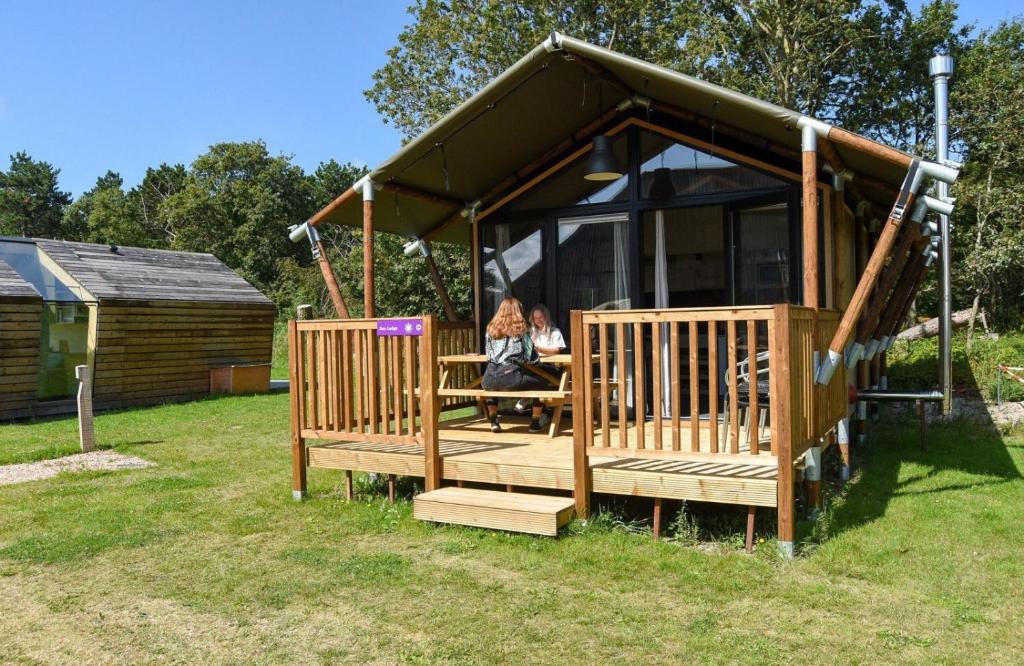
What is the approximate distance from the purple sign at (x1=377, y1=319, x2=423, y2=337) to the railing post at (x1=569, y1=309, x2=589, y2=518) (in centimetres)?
121

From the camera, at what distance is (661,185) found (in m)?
6.91

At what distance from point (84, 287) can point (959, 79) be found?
19.6m

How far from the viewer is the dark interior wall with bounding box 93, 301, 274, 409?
13391mm

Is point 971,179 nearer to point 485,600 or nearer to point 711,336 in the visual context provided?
point 711,336

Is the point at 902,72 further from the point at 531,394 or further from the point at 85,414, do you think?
the point at 85,414

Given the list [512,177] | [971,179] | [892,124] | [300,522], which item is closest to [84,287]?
[512,177]

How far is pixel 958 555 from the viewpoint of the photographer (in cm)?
430

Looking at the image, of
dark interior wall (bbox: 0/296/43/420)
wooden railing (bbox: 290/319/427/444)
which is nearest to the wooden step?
wooden railing (bbox: 290/319/427/444)

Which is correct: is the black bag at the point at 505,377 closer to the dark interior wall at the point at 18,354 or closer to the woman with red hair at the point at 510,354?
the woman with red hair at the point at 510,354

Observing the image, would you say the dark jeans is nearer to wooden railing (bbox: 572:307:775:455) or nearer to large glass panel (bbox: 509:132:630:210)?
wooden railing (bbox: 572:307:775:455)

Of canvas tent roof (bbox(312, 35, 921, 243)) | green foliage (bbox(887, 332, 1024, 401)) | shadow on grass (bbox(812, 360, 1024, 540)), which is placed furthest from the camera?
green foliage (bbox(887, 332, 1024, 401))

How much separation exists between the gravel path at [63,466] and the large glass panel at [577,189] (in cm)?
479

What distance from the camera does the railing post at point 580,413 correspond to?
15.8 feet

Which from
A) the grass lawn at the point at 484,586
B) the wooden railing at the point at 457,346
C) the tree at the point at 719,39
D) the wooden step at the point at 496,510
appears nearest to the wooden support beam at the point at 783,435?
the grass lawn at the point at 484,586
